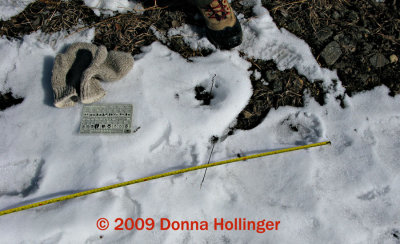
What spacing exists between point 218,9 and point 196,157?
4.02 ft

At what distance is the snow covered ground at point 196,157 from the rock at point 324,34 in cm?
22

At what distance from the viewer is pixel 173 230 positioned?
5.90 feet

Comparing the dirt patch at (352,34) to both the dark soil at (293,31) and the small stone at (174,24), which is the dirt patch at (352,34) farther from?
the small stone at (174,24)

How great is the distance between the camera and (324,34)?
2242 millimetres

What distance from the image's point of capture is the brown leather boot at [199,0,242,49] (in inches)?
Answer: 80.7

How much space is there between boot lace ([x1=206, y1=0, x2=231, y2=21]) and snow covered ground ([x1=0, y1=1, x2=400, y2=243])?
24 centimetres

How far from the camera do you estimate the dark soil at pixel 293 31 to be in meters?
2.14

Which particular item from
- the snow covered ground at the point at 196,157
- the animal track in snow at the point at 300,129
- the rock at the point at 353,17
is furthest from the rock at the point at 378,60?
the animal track in snow at the point at 300,129

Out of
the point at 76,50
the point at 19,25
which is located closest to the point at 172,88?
the point at 76,50

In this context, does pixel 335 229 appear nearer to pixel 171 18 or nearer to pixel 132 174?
pixel 132 174

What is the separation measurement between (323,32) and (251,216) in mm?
1725

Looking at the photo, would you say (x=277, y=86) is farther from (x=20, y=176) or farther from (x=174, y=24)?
(x=20, y=176)

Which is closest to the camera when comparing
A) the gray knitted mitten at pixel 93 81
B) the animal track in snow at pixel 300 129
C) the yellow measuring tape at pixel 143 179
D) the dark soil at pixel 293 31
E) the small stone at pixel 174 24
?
the yellow measuring tape at pixel 143 179

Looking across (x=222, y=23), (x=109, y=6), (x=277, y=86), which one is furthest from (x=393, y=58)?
(x=109, y=6)
